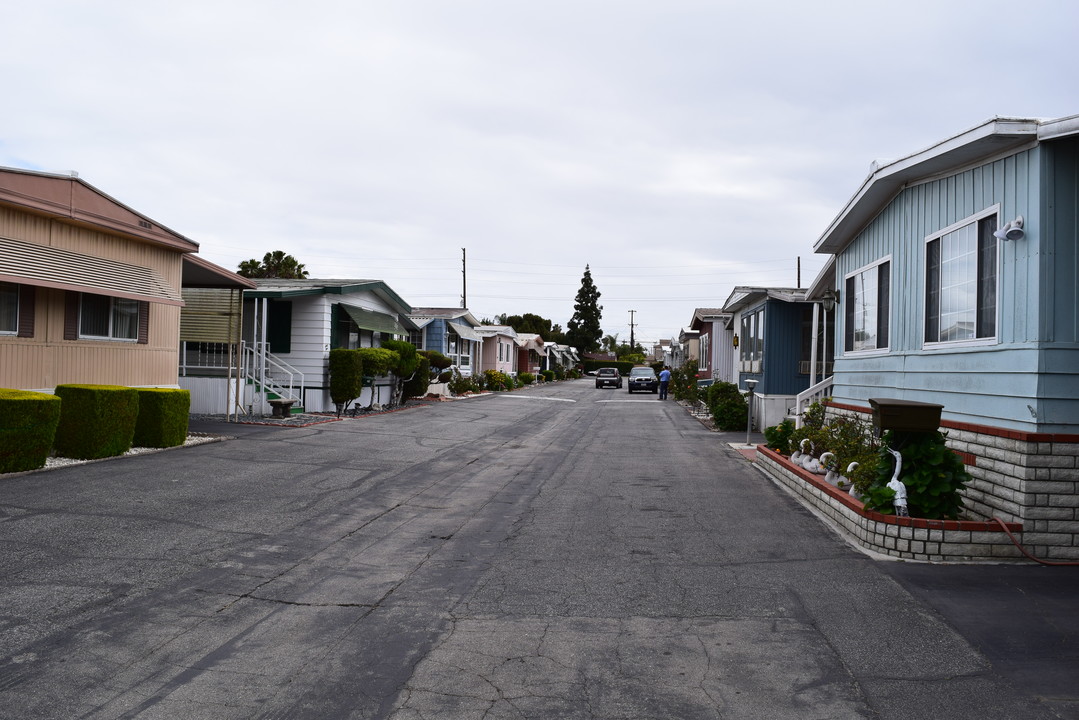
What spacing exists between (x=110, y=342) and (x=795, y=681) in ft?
A: 44.5

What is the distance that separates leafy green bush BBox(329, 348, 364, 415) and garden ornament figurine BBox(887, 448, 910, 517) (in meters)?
15.9

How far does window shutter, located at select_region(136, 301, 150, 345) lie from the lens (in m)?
14.9

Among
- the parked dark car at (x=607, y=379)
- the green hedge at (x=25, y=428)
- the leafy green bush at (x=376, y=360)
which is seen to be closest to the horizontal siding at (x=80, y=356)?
the green hedge at (x=25, y=428)

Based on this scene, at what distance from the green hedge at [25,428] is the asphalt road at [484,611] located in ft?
1.20

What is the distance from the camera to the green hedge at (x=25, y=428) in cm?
982

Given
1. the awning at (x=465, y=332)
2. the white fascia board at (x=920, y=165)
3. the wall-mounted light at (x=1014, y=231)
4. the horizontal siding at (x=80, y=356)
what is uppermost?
the white fascia board at (x=920, y=165)

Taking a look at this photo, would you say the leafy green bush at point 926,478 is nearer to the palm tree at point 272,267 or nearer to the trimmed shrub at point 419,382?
the trimmed shrub at point 419,382

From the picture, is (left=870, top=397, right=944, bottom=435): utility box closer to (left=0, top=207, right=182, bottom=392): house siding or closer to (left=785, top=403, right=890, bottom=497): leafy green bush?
(left=785, top=403, right=890, bottom=497): leafy green bush

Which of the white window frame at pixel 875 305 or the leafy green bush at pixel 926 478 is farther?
the white window frame at pixel 875 305

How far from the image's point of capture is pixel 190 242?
15523 millimetres

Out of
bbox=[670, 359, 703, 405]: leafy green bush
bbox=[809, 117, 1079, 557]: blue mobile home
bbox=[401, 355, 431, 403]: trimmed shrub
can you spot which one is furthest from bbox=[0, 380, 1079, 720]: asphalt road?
bbox=[670, 359, 703, 405]: leafy green bush

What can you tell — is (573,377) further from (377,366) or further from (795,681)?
(795,681)

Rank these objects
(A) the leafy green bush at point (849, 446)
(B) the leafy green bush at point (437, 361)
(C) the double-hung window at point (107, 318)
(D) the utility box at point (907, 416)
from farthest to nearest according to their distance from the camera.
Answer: (B) the leafy green bush at point (437, 361), (C) the double-hung window at point (107, 318), (A) the leafy green bush at point (849, 446), (D) the utility box at point (907, 416)

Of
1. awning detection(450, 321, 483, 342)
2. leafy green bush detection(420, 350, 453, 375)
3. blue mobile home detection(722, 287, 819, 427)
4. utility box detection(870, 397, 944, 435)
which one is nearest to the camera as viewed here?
utility box detection(870, 397, 944, 435)
